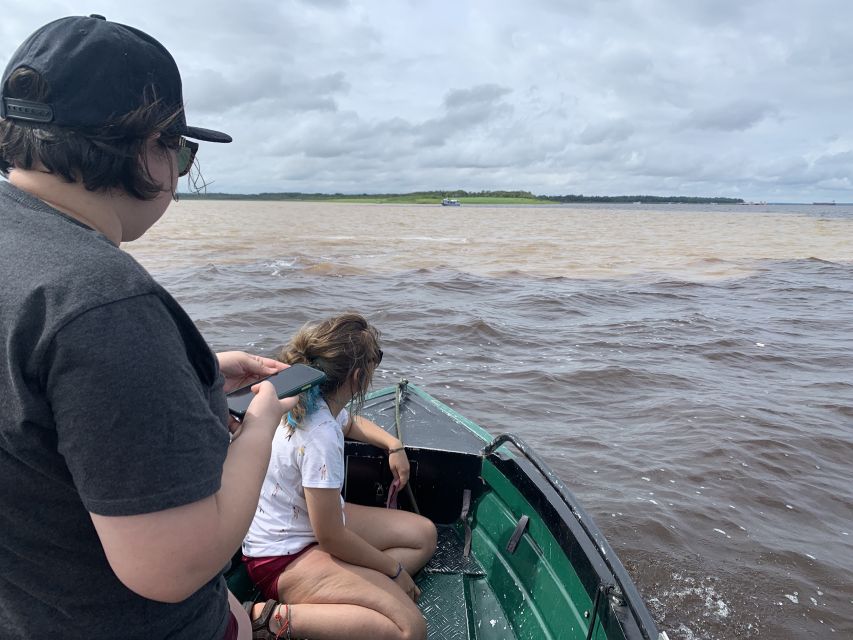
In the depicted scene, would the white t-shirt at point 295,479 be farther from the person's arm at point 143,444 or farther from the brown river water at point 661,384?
the brown river water at point 661,384

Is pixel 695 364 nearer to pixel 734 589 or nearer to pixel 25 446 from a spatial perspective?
pixel 734 589

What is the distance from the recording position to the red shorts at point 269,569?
2.96 meters

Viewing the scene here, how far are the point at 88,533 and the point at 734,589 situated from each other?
5.55m

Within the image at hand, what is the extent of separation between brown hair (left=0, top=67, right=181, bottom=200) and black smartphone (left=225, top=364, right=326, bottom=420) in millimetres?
605

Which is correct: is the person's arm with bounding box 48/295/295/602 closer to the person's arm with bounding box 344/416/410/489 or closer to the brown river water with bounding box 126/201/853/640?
the person's arm with bounding box 344/416/410/489

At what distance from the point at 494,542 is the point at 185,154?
11.0ft

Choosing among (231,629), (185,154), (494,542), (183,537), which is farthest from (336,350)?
(183,537)

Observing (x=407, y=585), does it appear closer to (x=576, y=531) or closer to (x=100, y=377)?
(x=576, y=531)

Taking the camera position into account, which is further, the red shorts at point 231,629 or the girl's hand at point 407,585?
the girl's hand at point 407,585

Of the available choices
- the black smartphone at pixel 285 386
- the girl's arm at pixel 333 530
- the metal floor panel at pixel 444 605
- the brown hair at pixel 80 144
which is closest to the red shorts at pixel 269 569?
the girl's arm at pixel 333 530

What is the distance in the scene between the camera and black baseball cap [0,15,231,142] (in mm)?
1122

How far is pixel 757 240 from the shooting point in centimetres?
3944

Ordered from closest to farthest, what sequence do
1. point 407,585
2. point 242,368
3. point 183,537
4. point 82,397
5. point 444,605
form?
point 82,397 → point 183,537 → point 242,368 → point 407,585 → point 444,605

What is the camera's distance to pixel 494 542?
4.02 metres
